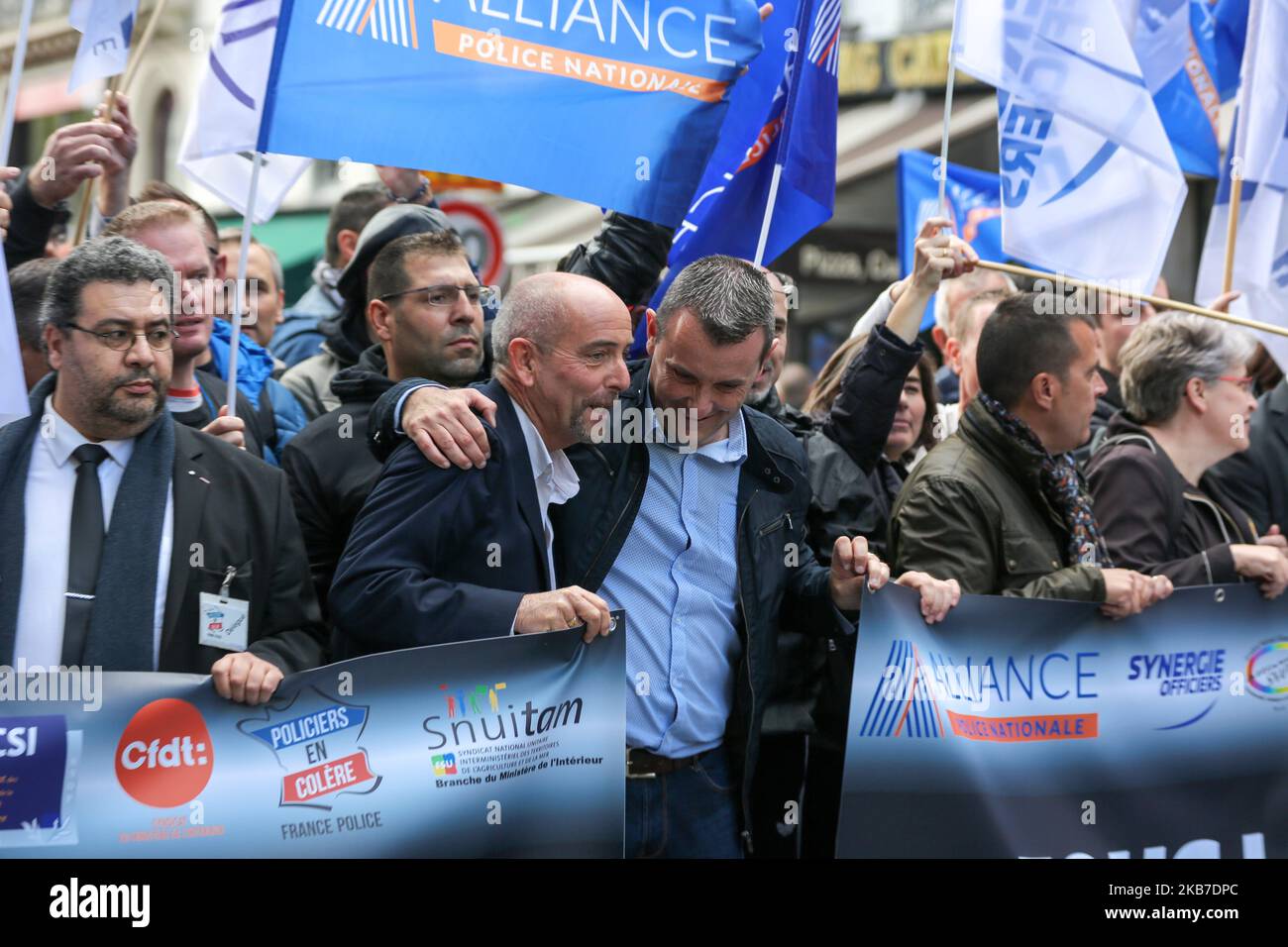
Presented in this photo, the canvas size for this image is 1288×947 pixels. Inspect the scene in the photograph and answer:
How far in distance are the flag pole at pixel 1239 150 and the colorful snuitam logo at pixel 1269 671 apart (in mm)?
1469

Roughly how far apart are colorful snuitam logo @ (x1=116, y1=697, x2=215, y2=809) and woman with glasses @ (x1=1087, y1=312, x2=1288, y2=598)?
9.38 feet

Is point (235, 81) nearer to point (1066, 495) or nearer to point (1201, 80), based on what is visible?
point (1066, 495)

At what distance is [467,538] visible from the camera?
3738 millimetres

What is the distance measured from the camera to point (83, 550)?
143 inches

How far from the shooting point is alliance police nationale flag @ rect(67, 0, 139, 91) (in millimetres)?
5020

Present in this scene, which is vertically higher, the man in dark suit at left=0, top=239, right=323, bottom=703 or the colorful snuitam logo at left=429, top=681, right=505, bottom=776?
the man in dark suit at left=0, top=239, right=323, bottom=703

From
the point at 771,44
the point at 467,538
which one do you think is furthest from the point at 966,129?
the point at 467,538

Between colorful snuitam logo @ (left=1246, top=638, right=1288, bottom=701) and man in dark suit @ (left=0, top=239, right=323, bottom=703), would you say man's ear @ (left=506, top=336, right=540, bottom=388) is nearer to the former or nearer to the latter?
man in dark suit @ (left=0, top=239, right=323, bottom=703)

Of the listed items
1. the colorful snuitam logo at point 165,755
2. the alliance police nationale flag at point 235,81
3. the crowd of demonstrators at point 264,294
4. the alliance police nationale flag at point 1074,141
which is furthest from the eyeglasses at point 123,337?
the crowd of demonstrators at point 264,294

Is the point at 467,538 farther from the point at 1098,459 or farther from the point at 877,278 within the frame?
the point at 877,278

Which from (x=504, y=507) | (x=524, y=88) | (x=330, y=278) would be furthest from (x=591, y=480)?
(x=330, y=278)

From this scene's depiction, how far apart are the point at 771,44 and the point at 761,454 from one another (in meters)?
1.96

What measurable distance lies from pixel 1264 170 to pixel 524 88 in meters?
2.80

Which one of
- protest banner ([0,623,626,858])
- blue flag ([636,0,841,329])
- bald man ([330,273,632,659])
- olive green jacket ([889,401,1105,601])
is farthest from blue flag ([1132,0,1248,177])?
protest banner ([0,623,626,858])
